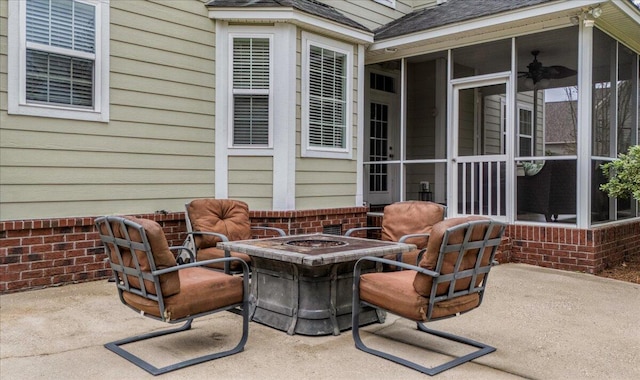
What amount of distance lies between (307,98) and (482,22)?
8.26 ft

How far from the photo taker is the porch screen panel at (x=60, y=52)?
490 centimetres

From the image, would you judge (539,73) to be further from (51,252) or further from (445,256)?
(51,252)

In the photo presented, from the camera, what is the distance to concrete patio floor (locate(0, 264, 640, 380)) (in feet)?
9.44

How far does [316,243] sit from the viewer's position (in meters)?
4.02

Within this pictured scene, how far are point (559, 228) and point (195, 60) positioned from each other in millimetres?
5006

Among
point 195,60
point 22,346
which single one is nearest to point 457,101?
point 195,60

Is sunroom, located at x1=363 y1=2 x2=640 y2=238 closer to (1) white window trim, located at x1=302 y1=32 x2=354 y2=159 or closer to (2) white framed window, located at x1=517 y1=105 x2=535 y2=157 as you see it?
(2) white framed window, located at x1=517 y1=105 x2=535 y2=157

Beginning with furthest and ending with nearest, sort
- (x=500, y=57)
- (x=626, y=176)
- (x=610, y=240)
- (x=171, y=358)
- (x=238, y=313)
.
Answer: (x=500, y=57)
(x=610, y=240)
(x=626, y=176)
(x=238, y=313)
(x=171, y=358)

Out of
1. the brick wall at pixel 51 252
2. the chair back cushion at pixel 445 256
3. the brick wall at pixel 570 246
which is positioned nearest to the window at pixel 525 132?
the brick wall at pixel 570 246

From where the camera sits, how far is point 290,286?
364 cm

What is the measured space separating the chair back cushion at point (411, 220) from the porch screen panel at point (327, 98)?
2.17 metres

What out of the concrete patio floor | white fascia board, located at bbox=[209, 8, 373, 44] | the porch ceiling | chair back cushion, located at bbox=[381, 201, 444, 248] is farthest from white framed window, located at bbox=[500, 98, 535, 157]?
white fascia board, located at bbox=[209, 8, 373, 44]

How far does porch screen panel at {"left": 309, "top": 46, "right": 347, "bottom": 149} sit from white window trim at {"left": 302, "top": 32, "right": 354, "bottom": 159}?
51 millimetres

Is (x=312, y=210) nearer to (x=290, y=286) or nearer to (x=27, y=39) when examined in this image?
(x=290, y=286)
